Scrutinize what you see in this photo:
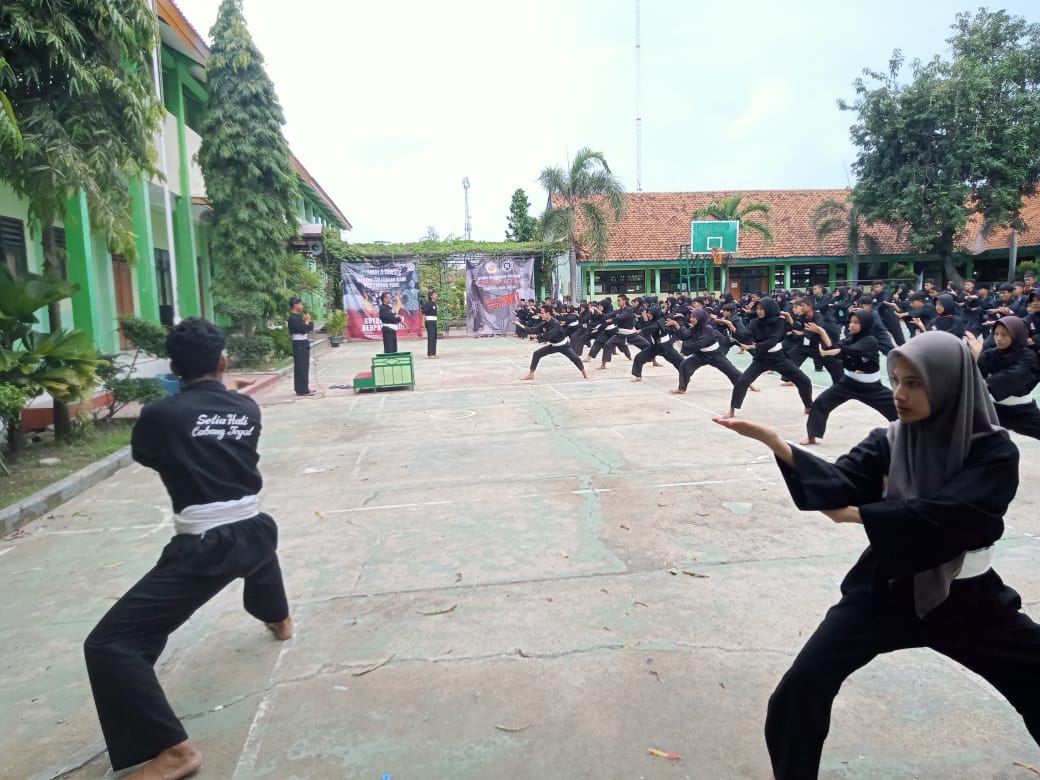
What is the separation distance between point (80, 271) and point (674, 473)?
904 cm

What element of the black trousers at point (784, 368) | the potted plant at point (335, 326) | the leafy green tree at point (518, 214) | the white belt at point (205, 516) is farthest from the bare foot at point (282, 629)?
the leafy green tree at point (518, 214)

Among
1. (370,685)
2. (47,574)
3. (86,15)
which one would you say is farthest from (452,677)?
(86,15)

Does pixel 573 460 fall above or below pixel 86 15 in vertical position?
below

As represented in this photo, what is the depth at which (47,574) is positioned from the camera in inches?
188

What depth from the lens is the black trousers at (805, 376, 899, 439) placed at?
7270 mm

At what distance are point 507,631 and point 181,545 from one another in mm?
1592

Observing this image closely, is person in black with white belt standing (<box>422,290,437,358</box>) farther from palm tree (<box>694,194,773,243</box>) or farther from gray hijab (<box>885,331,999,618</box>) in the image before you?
palm tree (<box>694,194,773,243</box>)

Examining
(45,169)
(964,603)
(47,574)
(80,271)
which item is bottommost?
(47,574)

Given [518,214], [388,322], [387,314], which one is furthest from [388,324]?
[518,214]

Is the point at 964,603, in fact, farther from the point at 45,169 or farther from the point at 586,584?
the point at 45,169

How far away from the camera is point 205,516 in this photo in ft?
9.45

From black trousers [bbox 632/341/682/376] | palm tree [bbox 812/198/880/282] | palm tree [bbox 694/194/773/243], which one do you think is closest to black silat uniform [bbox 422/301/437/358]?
black trousers [bbox 632/341/682/376]

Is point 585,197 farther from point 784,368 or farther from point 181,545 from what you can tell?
point 181,545

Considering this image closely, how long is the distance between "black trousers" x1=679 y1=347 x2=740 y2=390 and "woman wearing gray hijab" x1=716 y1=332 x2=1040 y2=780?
8.45m
